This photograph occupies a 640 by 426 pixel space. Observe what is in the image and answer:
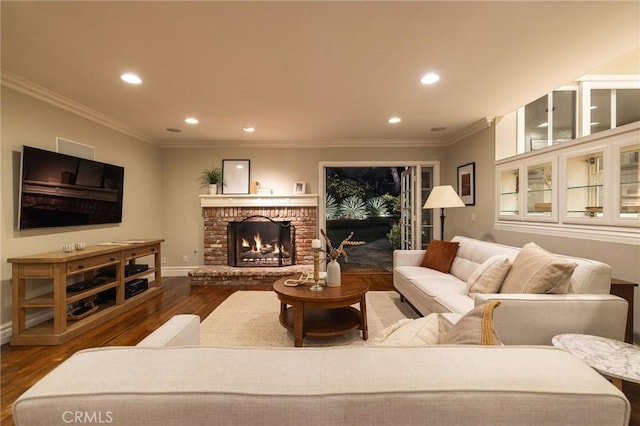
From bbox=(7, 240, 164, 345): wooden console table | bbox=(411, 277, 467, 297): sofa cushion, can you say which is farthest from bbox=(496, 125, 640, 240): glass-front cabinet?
bbox=(7, 240, 164, 345): wooden console table

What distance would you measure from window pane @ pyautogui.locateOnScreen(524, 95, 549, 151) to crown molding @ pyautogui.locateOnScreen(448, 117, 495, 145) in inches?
16.5

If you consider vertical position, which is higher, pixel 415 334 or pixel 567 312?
pixel 415 334

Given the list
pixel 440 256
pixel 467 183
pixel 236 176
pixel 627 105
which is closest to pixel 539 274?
pixel 440 256

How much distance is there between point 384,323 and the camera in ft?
9.39

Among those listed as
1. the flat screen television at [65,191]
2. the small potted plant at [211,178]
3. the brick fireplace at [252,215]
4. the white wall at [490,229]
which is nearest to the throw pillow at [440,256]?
the white wall at [490,229]

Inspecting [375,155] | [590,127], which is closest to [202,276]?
[375,155]

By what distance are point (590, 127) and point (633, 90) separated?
63 cm

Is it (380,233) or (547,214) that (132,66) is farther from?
(380,233)

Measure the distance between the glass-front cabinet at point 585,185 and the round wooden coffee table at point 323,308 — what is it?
2.04 meters

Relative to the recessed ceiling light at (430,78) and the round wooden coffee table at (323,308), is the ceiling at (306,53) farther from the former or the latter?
the round wooden coffee table at (323,308)

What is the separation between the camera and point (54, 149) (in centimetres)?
296

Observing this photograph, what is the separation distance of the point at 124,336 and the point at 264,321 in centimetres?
131

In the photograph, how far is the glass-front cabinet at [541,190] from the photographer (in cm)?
277

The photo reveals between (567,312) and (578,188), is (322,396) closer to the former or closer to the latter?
(567,312)
